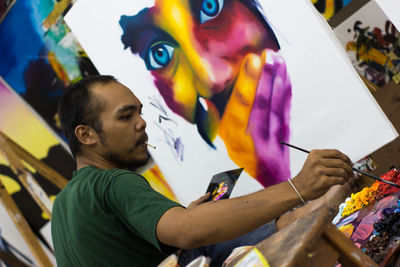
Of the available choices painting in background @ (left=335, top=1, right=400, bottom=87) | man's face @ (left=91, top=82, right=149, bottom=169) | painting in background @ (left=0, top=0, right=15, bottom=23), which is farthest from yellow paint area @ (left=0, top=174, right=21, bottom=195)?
painting in background @ (left=335, top=1, right=400, bottom=87)

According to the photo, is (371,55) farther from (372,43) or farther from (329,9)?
(329,9)

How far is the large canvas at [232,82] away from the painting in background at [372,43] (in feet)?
0.18

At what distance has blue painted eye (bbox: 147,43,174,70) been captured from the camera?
2.19 meters

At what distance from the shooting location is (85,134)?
153 cm

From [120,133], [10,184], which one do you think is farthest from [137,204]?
[10,184]

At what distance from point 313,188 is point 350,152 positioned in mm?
538

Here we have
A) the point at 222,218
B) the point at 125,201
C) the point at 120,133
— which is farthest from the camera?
the point at 120,133

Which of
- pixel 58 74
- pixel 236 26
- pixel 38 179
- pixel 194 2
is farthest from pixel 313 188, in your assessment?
pixel 38 179

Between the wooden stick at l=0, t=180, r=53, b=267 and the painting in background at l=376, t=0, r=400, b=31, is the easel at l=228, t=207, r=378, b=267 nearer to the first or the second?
the painting in background at l=376, t=0, r=400, b=31

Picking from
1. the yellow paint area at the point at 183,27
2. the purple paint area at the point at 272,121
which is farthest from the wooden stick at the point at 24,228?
the purple paint area at the point at 272,121

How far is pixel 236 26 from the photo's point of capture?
6.23ft

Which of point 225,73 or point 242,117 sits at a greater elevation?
point 225,73

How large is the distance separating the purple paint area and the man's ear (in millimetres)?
640

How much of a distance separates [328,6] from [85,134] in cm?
87
